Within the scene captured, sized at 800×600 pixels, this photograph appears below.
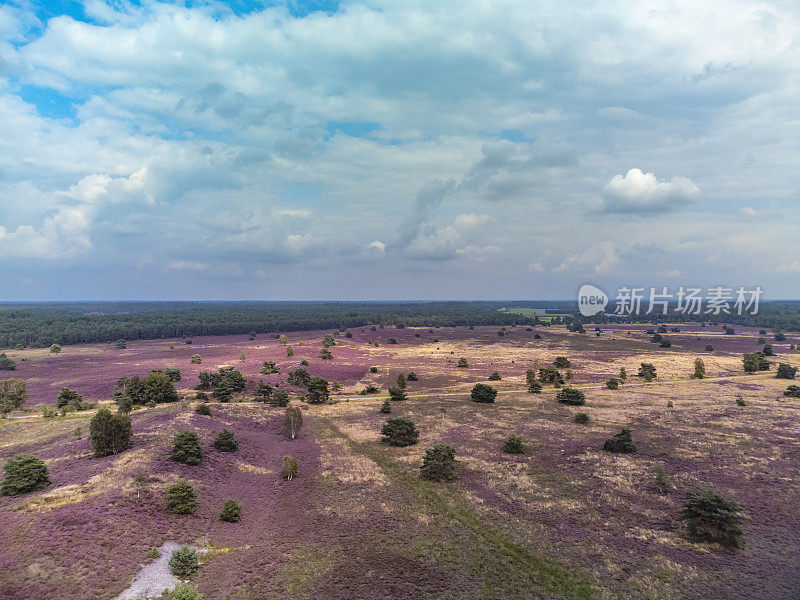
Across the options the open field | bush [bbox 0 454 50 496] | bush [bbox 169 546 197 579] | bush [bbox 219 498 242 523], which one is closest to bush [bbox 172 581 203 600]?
the open field

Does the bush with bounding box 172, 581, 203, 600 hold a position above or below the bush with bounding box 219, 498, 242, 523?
above

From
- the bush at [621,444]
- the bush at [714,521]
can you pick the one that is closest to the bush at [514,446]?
the bush at [621,444]

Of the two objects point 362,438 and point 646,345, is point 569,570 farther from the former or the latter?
point 646,345

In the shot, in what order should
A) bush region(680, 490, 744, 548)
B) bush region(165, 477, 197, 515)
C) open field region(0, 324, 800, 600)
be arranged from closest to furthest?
1. open field region(0, 324, 800, 600)
2. bush region(680, 490, 744, 548)
3. bush region(165, 477, 197, 515)

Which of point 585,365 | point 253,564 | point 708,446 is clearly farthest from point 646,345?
point 253,564

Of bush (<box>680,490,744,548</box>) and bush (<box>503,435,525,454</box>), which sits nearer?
bush (<box>680,490,744,548</box>)

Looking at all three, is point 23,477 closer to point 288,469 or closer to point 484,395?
point 288,469

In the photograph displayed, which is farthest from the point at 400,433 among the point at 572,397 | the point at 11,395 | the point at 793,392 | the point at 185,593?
the point at 793,392

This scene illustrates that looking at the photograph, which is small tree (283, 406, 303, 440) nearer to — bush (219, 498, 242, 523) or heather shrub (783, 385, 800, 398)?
bush (219, 498, 242, 523)
